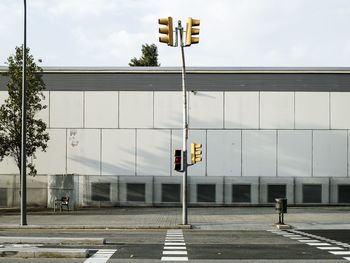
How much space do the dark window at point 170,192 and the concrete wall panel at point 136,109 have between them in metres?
4.22

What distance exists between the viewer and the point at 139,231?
22922mm

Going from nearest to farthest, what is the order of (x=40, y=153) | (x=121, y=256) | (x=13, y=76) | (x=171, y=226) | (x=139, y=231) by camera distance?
(x=121, y=256) → (x=139, y=231) → (x=171, y=226) → (x=13, y=76) → (x=40, y=153)

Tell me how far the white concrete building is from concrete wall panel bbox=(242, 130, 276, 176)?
7 centimetres

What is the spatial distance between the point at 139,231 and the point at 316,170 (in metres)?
19.2

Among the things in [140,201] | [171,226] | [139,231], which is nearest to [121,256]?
[139,231]

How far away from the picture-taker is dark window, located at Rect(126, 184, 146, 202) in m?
38.6

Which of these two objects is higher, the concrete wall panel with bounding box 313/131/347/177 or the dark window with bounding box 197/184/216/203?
the concrete wall panel with bounding box 313/131/347/177

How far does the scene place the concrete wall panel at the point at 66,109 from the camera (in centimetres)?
3847

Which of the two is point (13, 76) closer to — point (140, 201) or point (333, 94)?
point (140, 201)

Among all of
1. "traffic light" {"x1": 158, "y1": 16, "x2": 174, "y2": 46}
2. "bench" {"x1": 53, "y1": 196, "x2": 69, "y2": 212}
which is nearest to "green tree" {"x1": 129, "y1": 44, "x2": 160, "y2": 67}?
"bench" {"x1": 53, "y1": 196, "x2": 69, "y2": 212}

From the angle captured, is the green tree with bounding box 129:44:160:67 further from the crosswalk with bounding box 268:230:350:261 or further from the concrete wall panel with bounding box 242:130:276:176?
the crosswalk with bounding box 268:230:350:261

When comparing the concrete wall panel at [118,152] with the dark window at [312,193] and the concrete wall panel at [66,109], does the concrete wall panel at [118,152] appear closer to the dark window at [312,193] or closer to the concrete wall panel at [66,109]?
the concrete wall panel at [66,109]

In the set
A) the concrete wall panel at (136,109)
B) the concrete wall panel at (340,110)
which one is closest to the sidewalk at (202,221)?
the concrete wall panel at (340,110)

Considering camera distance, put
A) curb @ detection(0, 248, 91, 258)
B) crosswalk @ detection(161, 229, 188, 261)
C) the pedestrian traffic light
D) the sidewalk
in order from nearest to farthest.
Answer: curb @ detection(0, 248, 91, 258) → crosswalk @ detection(161, 229, 188, 261) → the sidewalk → the pedestrian traffic light
